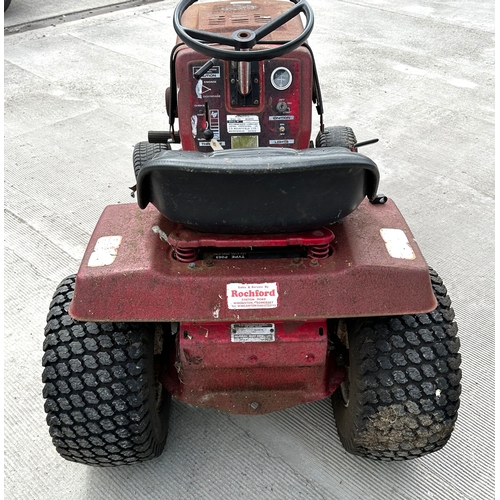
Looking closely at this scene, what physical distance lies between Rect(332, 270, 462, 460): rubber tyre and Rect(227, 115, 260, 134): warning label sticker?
810 mm

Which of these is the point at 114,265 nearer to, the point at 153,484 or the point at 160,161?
the point at 160,161

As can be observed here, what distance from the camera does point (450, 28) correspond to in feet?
19.1

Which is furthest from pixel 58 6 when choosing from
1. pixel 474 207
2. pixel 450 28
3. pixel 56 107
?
pixel 474 207

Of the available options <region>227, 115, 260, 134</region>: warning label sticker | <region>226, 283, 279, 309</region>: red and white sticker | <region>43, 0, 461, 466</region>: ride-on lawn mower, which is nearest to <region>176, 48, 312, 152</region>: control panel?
<region>227, 115, 260, 134</region>: warning label sticker

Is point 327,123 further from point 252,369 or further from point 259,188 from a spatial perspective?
point 259,188

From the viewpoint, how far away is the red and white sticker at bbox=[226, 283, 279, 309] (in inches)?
57.3

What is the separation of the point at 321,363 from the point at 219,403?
1.20 ft

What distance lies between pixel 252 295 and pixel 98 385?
50 centimetres

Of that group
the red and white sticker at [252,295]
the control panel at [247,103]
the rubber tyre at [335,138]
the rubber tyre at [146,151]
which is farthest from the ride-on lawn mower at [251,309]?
the rubber tyre at [335,138]

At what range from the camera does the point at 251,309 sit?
1454 millimetres

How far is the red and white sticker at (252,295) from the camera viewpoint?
1455mm

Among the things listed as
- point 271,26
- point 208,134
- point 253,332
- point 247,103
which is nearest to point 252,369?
point 253,332

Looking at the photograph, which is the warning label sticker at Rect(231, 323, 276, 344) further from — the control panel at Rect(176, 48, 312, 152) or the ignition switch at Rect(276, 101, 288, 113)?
the ignition switch at Rect(276, 101, 288, 113)

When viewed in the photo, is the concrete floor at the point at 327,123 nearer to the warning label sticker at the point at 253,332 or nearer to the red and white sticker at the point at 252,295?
the warning label sticker at the point at 253,332
